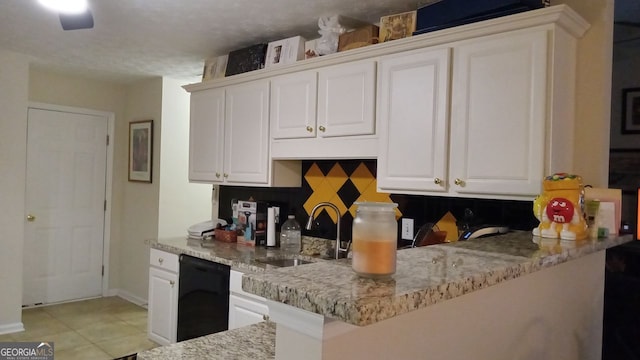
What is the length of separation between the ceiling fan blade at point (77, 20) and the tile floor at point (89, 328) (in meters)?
2.48

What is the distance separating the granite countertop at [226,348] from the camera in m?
1.23

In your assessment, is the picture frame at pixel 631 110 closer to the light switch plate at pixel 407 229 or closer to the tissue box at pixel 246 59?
the light switch plate at pixel 407 229

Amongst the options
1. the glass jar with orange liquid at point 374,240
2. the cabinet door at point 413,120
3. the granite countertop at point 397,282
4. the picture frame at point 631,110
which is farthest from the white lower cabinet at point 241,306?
the picture frame at point 631,110

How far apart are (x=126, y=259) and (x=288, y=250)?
2684 millimetres

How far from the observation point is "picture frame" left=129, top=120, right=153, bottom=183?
15.3 ft

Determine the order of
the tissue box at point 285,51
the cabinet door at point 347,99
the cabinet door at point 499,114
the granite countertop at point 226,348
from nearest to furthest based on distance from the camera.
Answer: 1. the granite countertop at point 226,348
2. the cabinet door at point 499,114
3. the cabinet door at point 347,99
4. the tissue box at point 285,51

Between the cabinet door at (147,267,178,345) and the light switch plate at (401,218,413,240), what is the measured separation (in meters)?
1.72

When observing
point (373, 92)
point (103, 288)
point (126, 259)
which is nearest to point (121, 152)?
point (126, 259)

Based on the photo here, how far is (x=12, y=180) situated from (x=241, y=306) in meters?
2.60

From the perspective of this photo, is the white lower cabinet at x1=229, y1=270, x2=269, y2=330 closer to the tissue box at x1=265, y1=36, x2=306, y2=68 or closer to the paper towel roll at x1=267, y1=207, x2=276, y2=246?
the paper towel roll at x1=267, y1=207, x2=276, y2=246

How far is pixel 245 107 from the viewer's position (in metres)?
3.29

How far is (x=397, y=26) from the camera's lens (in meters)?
2.47

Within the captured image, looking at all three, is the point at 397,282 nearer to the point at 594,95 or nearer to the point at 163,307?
the point at 594,95

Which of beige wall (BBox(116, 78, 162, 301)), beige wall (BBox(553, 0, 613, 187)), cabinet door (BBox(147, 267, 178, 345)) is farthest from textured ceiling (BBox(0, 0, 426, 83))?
cabinet door (BBox(147, 267, 178, 345))
